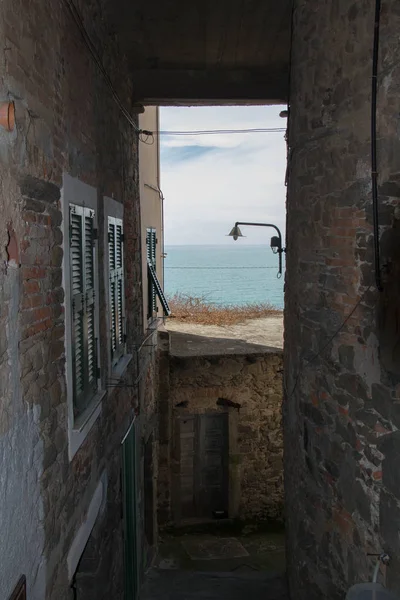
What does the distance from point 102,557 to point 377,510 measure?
9.47 feet

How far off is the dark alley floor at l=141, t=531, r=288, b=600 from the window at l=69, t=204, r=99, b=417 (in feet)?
12.3

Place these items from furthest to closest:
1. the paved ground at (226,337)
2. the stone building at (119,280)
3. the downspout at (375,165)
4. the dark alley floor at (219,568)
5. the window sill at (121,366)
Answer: the paved ground at (226,337), the dark alley floor at (219,568), the window sill at (121,366), the downspout at (375,165), the stone building at (119,280)

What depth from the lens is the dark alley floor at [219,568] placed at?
22.7ft

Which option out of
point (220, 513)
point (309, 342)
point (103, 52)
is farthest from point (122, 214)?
point (220, 513)

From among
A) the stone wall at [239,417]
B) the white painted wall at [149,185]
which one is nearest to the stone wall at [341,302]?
the white painted wall at [149,185]

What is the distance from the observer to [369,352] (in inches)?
148

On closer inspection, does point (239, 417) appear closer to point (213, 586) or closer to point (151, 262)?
point (151, 262)

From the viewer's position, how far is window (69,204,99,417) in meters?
4.08

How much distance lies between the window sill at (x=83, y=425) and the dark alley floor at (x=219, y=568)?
3.58 metres

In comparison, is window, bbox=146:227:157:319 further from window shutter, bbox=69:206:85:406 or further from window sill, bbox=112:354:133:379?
window shutter, bbox=69:206:85:406

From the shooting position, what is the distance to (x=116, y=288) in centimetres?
602

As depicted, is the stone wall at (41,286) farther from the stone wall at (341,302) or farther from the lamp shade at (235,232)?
the lamp shade at (235,232)

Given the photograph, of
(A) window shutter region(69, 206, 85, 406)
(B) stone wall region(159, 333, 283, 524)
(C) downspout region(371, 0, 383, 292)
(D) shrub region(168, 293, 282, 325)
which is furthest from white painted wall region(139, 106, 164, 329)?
(C) downspout region(371, 0, 383, 292)

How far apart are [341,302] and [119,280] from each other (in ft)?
9.47
